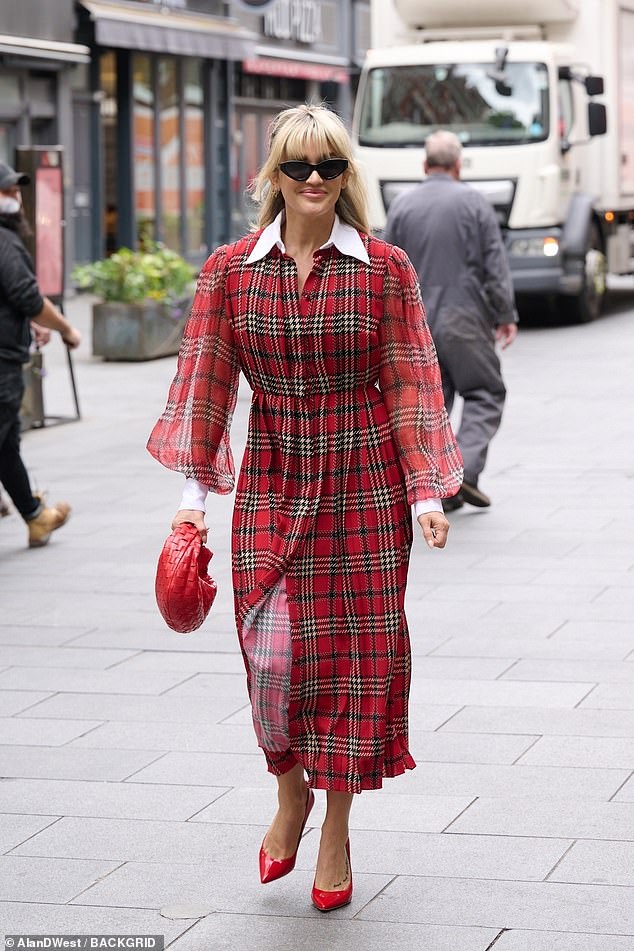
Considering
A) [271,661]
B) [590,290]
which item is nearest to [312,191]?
[271,661]

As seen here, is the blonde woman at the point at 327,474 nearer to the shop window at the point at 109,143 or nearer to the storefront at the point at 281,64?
the shop window at the point at 109,143

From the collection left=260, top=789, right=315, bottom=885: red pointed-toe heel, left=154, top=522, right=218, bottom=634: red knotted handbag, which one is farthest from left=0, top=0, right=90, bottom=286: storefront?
left=260, top=789, right=315, bottom=885: red pointed-toe heel

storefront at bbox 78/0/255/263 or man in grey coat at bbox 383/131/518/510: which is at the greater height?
storefront at bbox 78/0/255/263

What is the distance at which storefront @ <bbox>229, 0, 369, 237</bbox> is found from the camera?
29703 millimetres

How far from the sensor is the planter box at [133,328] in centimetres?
1631

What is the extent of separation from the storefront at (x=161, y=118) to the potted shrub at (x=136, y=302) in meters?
7.99

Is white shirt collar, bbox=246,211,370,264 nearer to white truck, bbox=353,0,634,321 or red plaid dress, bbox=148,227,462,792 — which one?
red plaid dress, bbox=148,227,462,792

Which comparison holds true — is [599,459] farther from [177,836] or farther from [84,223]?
[84,223]

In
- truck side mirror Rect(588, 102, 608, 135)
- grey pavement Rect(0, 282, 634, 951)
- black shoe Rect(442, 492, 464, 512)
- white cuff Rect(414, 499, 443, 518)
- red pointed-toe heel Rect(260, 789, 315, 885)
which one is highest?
truck side mirror Rect(588, 102, 608, 135)

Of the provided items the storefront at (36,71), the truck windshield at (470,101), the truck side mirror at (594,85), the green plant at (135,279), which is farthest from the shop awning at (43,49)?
the truck side mirror at (594,85)

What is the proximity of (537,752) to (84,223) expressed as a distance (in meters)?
20.7

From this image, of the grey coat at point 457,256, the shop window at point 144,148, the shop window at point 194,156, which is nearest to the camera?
the grey coat at point 457,256

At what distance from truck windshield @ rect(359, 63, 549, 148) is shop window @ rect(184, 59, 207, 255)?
968 centimetres

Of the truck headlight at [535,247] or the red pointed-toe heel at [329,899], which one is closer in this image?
the red pointed-toe heel at [329,899]
